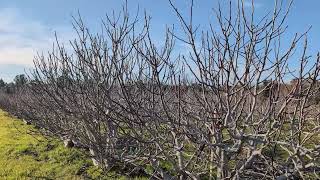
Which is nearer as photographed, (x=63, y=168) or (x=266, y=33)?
(x=266, y=33)

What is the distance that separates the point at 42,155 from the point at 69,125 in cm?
252

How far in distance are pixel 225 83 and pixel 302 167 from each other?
1.24m

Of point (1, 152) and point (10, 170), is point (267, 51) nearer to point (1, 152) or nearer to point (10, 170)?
point (10, 170)

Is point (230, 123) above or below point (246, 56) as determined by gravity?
below

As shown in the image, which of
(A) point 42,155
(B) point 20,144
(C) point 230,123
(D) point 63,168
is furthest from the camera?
Result: (B) point 20,144

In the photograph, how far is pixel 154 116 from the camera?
573 cm

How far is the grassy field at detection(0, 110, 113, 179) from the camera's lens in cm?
1237

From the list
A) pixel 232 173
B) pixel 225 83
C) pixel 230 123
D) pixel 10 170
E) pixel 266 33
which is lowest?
pixel 10 170

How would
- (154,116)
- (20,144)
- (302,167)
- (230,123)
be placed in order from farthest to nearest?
(20,144), (154,116), (230,123), (302,167)

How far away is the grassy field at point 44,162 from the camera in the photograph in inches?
487

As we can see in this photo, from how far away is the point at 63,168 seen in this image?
13109mm

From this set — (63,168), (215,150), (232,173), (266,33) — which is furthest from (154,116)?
(63,168)

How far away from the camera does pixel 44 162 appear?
562 inches

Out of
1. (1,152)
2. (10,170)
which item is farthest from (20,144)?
(10,170)
